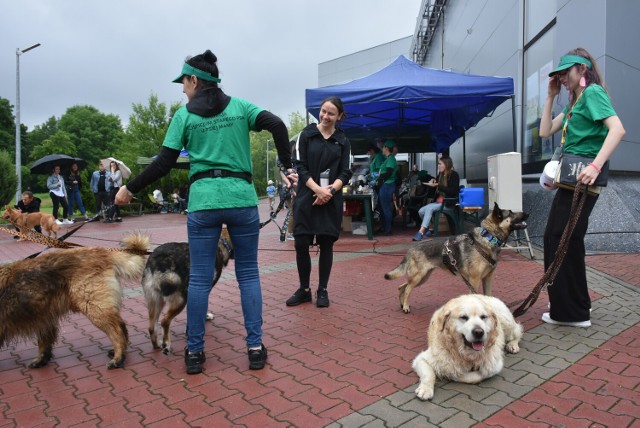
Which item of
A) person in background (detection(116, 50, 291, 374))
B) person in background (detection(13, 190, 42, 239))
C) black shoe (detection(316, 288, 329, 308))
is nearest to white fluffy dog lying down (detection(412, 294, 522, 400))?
person in background (detection(116, 50, 291, 374))

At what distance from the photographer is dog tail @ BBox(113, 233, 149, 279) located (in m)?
3.52

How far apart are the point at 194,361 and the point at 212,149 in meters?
1.49

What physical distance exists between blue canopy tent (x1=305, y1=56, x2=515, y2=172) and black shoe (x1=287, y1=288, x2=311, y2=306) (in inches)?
187

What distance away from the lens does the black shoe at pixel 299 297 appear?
4.84 metres

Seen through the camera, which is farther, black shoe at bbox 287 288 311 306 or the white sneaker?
black shoe at bbox 287 288 311 306

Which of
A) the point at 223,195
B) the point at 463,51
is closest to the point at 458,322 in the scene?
the point at 223,195

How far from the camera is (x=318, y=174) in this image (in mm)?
4766

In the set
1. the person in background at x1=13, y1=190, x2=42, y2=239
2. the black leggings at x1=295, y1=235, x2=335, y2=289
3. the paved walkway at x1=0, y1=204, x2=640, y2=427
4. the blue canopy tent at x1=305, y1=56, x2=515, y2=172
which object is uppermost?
the blue canopy tent at x1=305, y1=56, x2=515, y2=172

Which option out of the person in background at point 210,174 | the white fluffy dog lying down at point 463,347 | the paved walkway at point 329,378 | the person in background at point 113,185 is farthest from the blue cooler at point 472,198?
the person in background at point 113,185

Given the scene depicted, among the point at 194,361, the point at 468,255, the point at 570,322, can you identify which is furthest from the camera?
the point at 468,255

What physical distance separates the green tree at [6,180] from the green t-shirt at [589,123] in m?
20.9

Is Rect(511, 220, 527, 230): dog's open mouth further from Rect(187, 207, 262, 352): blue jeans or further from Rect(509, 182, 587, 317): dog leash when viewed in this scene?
Rect(187, 207, 262, 352): blue jeans

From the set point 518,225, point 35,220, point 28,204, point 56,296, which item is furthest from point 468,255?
point 28,204

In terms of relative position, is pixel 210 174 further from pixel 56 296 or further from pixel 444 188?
pixel 444 188
